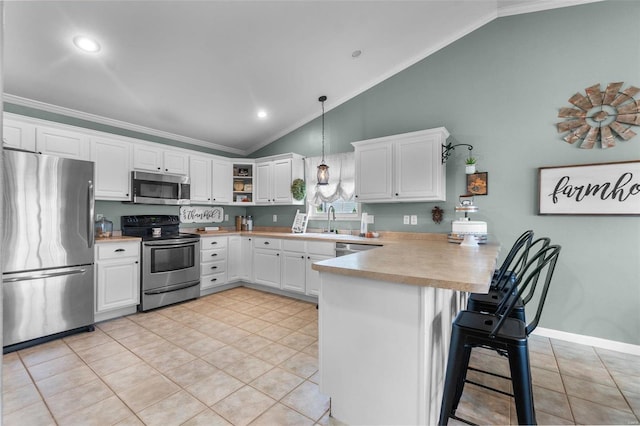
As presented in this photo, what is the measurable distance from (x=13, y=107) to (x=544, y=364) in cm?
586

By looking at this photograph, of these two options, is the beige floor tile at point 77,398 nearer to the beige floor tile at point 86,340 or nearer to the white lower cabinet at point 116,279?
the beige floor tile at point 86,340

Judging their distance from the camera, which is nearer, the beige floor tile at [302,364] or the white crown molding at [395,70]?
the beige floor tile at [302,364]

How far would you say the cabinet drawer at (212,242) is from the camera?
432 cm

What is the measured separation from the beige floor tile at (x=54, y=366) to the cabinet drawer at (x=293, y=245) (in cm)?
244

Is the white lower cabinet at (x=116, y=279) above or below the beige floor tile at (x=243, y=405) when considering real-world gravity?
above

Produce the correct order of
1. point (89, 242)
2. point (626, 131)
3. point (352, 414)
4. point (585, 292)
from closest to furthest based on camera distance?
point (352, 414), point (626, 131), point (585, 292), point (89, 242)

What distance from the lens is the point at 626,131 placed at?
2.70 metres

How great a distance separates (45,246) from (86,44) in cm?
196

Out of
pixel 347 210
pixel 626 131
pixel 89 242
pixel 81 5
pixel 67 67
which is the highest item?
pixel 81 5

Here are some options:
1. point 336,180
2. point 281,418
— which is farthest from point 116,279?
point 336,180

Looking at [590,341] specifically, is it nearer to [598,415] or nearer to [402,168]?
[598,415]

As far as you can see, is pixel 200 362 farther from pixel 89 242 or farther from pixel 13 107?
pixel 13 107

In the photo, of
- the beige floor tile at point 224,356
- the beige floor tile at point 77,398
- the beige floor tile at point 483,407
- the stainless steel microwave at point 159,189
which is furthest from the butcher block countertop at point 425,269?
the stainless steel microwave at point 159,189

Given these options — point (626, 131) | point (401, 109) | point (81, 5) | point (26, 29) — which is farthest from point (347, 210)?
point (26, 29)
